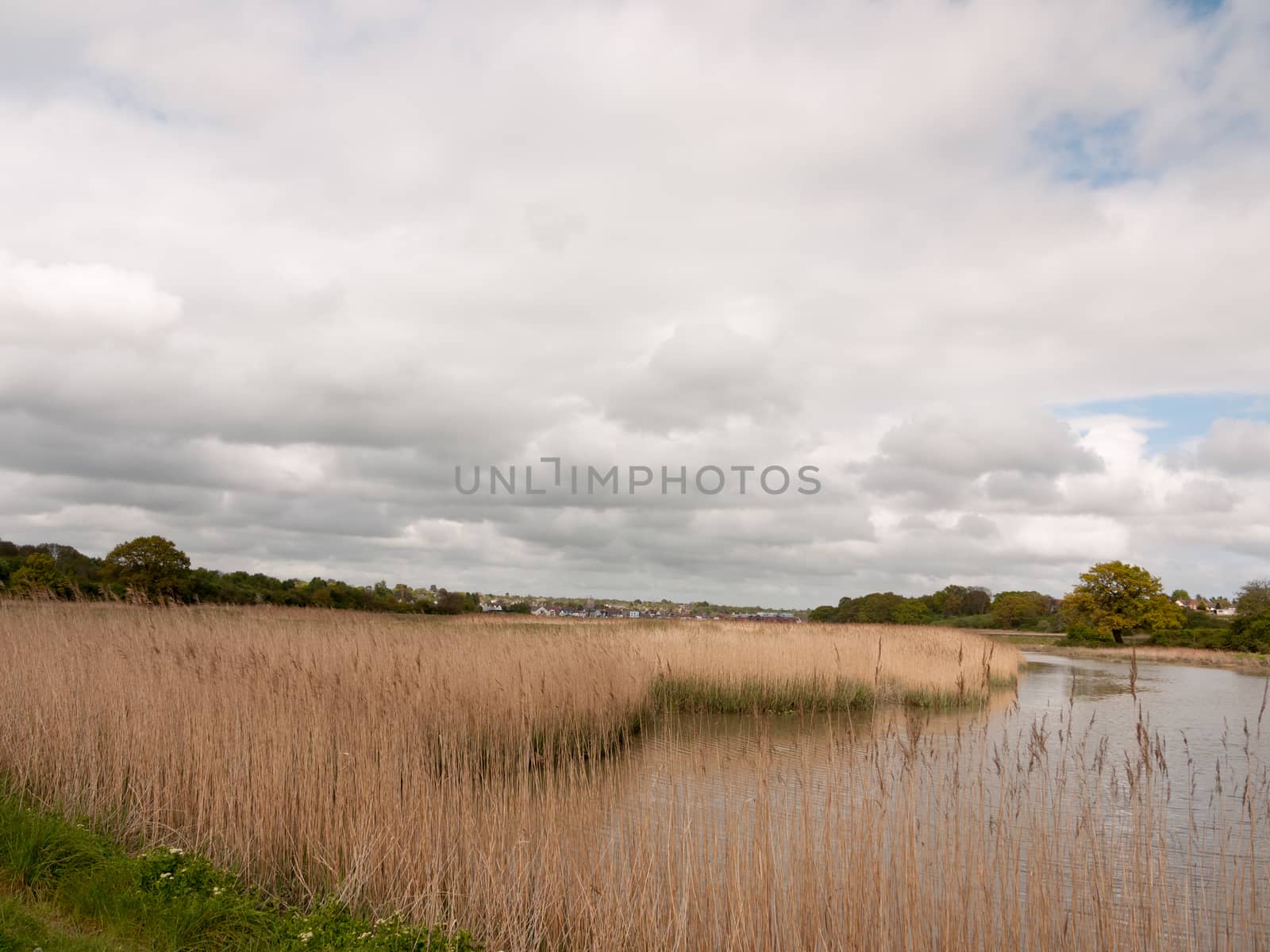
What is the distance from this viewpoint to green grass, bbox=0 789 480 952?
389cm

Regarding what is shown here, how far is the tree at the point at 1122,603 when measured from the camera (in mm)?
49594

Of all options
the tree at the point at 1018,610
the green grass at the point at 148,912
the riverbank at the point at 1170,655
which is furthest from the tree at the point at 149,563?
Result: the tree at the point at 1018,610

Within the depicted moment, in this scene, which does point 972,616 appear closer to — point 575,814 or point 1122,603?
point 1122,603

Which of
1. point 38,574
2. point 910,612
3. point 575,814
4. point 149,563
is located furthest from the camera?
point 910,612

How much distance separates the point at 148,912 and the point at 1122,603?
188 feet

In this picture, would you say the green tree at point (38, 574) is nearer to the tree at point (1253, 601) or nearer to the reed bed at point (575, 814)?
the reed bed at point (575, 814)

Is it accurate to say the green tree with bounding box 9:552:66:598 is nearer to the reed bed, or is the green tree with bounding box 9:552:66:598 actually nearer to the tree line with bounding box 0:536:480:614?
the tree line with bounding box 0:536:480:614

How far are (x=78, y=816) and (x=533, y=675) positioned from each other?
202 inches

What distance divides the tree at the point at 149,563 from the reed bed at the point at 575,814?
2013 cm

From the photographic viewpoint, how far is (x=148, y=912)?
433cm

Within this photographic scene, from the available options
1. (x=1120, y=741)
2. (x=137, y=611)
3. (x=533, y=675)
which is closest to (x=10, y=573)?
(x=137, y=611)

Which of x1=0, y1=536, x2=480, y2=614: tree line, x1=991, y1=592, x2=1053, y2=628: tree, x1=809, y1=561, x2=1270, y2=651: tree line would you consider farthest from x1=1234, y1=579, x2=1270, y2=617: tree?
x1=0, y1=536, x2=480, y2=614: tree line

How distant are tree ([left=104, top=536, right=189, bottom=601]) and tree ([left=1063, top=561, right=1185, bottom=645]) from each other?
51.0 metres

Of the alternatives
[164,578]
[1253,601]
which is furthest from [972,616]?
[164,578]
